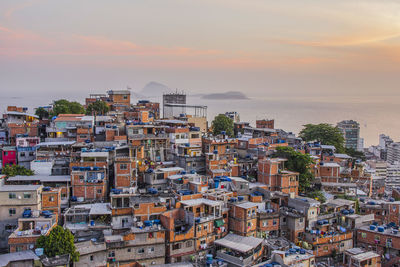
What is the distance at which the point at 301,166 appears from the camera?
93.1 ft

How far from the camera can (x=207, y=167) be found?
26.5 m

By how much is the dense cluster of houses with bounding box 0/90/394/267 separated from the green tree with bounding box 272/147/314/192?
0.99 metres

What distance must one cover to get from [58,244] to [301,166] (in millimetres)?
18193

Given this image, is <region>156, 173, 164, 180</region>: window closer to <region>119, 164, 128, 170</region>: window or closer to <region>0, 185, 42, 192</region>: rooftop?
<region>119, 164, 128, 170</region>: window

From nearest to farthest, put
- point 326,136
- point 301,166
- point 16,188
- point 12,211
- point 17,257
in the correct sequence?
1. point 17,257
2. point 12,211
3. point 16,188
4. point 301,166
5. point 326,136

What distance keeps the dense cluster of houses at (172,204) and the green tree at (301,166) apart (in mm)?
988

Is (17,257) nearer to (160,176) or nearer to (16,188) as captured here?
(16,188)

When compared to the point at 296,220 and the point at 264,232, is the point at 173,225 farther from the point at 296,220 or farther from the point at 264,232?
the point at 296,220

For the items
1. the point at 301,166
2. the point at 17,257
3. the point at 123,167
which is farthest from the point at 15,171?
the point at 301,166

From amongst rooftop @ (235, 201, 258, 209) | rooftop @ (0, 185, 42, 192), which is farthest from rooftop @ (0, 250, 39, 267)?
rooftop @ (235, 201, 258, 209)

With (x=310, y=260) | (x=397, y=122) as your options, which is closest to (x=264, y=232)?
(x=310, y=260)

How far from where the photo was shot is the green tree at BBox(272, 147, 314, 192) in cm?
2797

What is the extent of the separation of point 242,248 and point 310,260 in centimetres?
342

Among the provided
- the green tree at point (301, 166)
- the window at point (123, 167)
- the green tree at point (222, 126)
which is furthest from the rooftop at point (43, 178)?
the green tree at point (222, 126)
